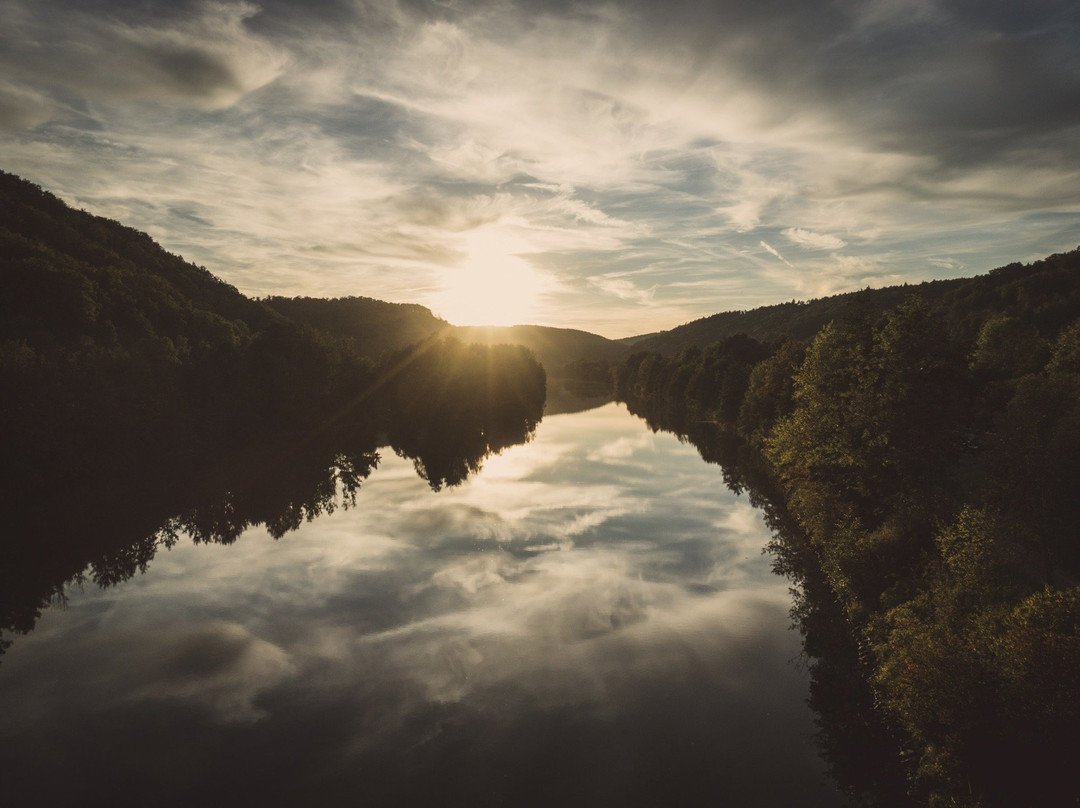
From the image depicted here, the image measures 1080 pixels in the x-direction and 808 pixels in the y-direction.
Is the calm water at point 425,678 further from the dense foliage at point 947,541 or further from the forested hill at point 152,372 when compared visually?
the forested hill at point 152,372

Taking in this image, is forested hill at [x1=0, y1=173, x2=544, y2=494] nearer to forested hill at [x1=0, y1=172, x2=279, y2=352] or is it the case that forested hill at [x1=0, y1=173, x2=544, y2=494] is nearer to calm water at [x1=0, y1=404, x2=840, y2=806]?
forested hill at [x1=0, y1=172, x2=279, y2=352]

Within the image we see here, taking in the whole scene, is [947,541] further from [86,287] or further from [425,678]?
[86,287]

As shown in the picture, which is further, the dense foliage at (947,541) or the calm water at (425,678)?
the calm water at (425,678)

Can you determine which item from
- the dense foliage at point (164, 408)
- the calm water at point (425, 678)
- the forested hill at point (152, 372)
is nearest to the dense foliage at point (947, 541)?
the calm water at point (425, 678)

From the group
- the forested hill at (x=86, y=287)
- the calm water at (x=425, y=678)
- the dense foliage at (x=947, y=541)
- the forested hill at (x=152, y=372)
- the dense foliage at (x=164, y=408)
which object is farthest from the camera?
the forested hill at (x=86, y=287)

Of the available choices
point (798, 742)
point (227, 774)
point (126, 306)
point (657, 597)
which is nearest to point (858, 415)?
point (657, 597)

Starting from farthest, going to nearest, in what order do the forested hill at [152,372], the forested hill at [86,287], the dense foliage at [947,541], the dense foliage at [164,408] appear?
the forested hill at [86,287] → the forested hill at [152,372] → the dense foliage at [164,408] → the dense foliage at [947,541]

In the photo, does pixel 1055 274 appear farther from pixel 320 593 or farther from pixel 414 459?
pixel 320 593
